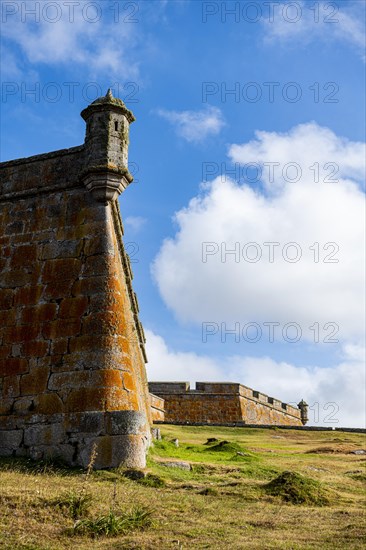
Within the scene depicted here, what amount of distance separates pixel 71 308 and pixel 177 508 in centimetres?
392

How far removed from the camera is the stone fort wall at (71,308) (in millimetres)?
8742

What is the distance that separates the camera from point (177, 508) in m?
6.80

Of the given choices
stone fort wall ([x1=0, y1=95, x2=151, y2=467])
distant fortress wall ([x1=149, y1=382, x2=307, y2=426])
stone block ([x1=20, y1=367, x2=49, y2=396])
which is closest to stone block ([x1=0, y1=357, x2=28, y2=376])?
stone fort wall ([x1=0, y1=95, x2=151, y2=467])

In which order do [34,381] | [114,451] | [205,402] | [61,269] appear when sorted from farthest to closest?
1. [205,402]
2. [61,269]
3. [34,381]
4. [114,451]

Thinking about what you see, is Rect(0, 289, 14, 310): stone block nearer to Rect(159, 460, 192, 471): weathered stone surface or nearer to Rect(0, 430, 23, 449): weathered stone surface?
Rect(0, 430, 23, 449): weathered stone surface

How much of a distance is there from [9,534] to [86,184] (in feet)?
20.5

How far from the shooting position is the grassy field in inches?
Answer: 218

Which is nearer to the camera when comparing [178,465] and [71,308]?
[71,308]

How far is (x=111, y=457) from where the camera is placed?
27.5 feet

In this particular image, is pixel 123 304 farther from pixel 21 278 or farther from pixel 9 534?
pixel 9 534

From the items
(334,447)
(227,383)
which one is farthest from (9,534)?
(227,383)

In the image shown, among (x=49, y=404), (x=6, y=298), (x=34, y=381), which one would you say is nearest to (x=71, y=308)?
(x=34, y=381)

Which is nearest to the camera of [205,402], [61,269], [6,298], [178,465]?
A: [178,465]

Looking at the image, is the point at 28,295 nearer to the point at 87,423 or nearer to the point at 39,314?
the point at 39,314
